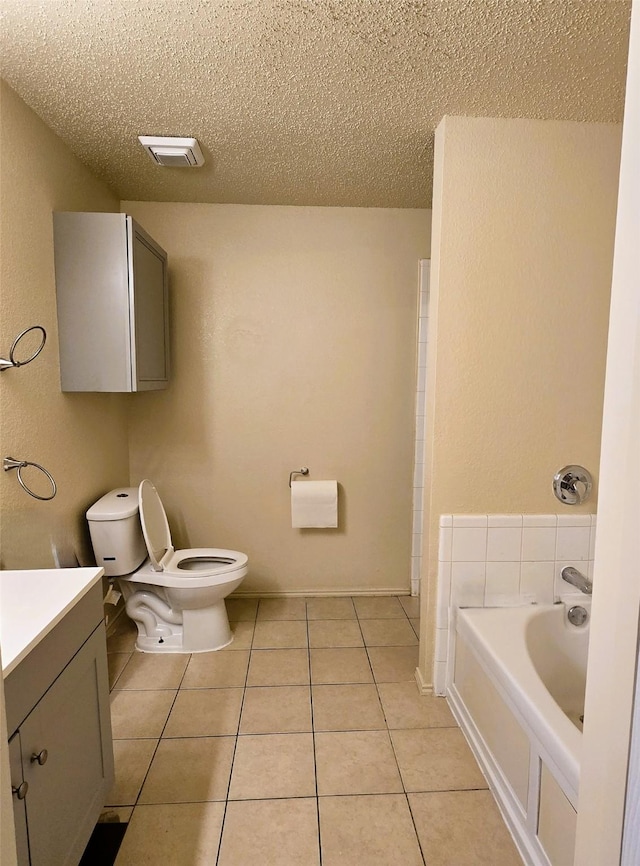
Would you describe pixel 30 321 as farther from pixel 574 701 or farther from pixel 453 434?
pixel 574 701

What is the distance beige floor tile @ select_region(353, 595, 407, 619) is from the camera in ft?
Answer: 9.65

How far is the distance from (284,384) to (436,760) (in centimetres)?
202

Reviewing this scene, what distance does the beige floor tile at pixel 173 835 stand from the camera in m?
1.45

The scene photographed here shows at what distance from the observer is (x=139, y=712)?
208 centimetres

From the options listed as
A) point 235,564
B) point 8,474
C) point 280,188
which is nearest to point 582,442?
point 235,564

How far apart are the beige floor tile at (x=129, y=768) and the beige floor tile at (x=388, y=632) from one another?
1178mm

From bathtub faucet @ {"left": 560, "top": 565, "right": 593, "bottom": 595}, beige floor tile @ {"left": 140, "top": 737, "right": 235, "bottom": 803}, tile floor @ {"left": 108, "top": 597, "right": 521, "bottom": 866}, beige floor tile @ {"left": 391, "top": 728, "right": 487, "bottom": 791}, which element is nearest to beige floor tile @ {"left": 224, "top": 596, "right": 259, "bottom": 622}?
tile floor @ {"left": 108, "top": 597, "right": 521, "bottom": 866}

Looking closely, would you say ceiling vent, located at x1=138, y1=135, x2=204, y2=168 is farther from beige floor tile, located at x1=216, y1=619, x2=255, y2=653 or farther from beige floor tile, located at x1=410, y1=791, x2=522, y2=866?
beige floor tile, located at x1=410, y1=791, x2=522, y2=866

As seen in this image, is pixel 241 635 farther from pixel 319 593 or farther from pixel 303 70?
pixel 303 70

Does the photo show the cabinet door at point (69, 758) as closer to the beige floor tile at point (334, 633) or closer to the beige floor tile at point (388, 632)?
the beige floor tile at point (334, 633)

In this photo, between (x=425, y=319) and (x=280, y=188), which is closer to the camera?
(x=280, y=188)

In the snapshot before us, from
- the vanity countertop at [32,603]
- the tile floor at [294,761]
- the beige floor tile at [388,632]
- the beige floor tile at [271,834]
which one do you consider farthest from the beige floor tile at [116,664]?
the beige floor tile at [388,632]

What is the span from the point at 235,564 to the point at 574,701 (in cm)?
159

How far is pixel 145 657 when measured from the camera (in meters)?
2.50
